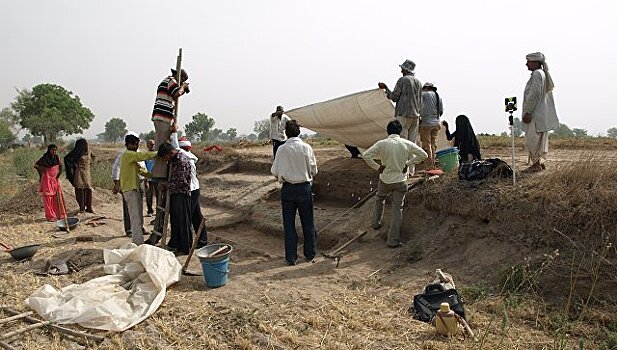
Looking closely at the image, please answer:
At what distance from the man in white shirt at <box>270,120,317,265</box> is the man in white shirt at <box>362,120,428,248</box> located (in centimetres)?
79

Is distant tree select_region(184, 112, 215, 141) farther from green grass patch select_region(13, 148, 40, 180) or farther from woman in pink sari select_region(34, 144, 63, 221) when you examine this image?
woman in pink sari select_region(34, 144, 63, 221)

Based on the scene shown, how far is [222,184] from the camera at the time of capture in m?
11.5

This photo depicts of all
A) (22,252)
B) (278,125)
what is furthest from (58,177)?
(278,125)

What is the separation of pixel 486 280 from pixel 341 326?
69.2 inches

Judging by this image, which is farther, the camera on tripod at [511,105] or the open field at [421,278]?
the camera on tripod at [511,105]

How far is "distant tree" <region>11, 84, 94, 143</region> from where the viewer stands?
38.7 meters

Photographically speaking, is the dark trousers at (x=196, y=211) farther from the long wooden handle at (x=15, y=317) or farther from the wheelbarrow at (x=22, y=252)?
the long wooden handle at (x=15, y=317)

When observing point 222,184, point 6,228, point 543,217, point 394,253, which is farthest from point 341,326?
point 222,184

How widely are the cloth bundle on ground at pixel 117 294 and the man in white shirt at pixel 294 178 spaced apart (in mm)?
1443

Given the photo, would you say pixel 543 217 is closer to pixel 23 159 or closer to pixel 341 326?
pixel 341 326

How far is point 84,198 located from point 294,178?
19.6ft

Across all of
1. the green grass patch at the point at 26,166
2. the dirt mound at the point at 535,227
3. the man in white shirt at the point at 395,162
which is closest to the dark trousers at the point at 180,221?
the man in white shirt at the point at 395,162

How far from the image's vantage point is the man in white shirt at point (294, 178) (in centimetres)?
578

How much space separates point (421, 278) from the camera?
514 centimetres
